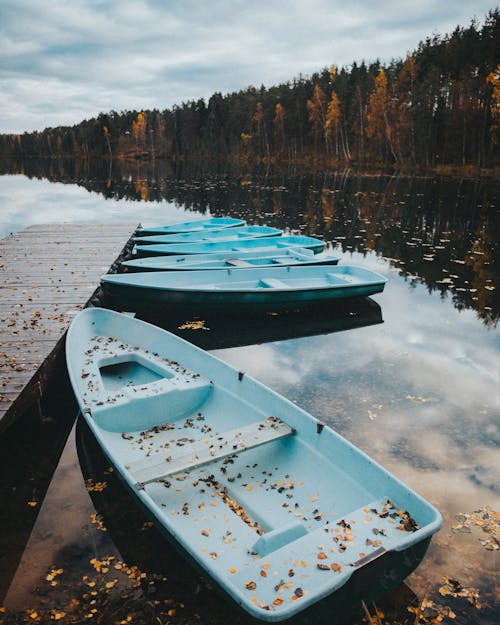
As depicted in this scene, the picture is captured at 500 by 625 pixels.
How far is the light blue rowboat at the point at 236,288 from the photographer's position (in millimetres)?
8352

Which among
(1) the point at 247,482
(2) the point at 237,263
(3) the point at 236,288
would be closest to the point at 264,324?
(3) the point at 236,288

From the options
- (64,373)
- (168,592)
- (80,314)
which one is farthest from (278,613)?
(64,373)

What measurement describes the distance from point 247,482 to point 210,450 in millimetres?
449

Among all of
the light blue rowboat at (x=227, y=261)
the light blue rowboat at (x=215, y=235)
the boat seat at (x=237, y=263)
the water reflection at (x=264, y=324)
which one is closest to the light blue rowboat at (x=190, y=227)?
the light blue rowboat at (x=215, y=235)

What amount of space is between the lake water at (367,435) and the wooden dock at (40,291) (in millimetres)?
800

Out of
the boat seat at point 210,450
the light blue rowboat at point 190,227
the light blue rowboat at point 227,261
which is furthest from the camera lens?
the light blue rowboat at point 190,227

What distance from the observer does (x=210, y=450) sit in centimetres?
397

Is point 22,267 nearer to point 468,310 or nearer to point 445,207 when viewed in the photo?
point 468,310

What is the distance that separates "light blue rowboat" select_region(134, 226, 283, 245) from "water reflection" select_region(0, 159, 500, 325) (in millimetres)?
3002

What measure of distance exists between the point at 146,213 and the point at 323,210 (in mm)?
9367

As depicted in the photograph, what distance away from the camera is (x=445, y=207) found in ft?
78.4

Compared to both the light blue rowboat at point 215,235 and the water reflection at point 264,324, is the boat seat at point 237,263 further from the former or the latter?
the light blue rowboat at point 215,235

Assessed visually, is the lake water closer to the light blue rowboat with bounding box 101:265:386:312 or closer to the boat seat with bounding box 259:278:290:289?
the light blue rowboat with bounding box 101:265:386:312

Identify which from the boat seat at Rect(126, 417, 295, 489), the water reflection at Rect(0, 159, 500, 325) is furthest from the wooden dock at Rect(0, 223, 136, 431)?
the water reflection at Rect(0, 159, 500, 325)
